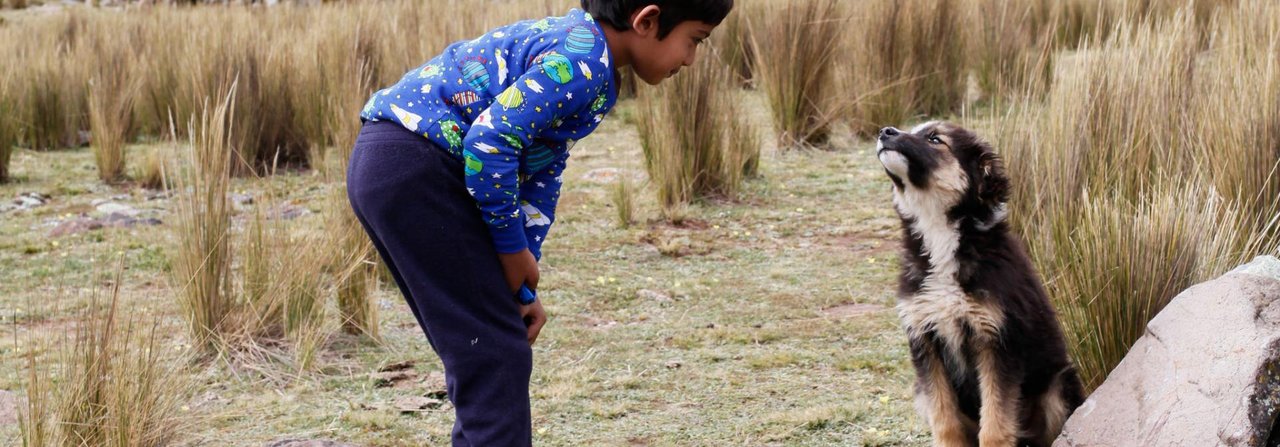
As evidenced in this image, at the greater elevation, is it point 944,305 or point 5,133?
point 944,305

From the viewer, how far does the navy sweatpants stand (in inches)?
96.7

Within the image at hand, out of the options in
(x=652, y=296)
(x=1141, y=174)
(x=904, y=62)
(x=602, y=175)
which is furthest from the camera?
(x=904, y=62)

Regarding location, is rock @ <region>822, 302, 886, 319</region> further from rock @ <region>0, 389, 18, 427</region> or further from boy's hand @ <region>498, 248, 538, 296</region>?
rock @ <region>0, 389, 18, 427</region>

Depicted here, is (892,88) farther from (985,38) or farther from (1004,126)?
(1004,126)

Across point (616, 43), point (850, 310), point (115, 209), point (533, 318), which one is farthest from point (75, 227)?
point (616, 43)

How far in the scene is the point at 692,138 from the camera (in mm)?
6289

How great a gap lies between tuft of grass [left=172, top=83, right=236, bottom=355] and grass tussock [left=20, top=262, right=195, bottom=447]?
36.0 inches

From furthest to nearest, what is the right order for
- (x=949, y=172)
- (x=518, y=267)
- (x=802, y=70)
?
(x=802, y=70)
(x=949, y=172)
(x=518, y=267)

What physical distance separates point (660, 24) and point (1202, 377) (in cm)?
132

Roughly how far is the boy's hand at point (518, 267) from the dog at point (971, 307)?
0.99 m

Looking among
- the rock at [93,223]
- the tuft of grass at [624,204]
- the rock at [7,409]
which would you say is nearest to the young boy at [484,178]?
the rock at [7,409]

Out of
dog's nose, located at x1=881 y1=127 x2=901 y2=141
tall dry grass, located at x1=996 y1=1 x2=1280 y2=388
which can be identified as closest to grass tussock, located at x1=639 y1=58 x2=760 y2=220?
tall dry grass, located at x1=996 y1=1 x2=1280 y2=388

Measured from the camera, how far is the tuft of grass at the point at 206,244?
13.6 feet

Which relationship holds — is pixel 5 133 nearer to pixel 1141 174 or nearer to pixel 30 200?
pixel 30 200
